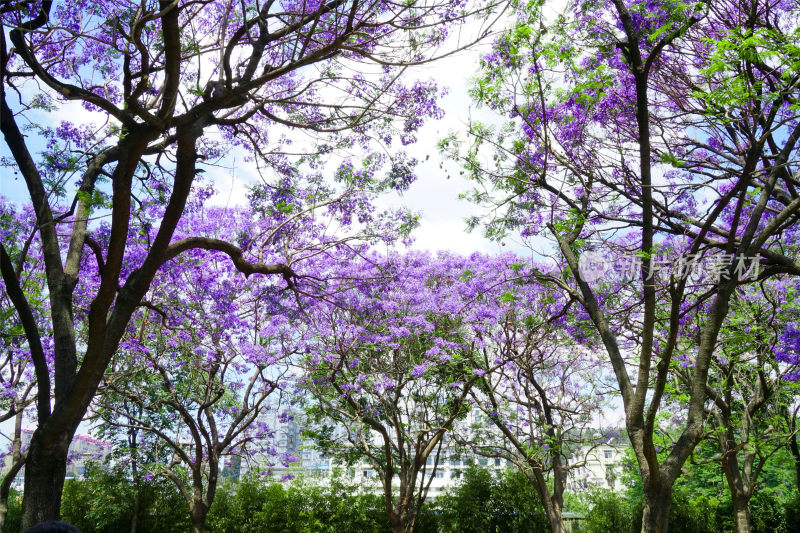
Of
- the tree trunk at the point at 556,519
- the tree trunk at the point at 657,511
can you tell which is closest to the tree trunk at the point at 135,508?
the tree trunk at the point at 556,519

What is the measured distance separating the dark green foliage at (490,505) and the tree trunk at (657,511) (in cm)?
769

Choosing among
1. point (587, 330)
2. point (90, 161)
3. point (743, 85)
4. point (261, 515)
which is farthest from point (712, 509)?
point (90, 161)

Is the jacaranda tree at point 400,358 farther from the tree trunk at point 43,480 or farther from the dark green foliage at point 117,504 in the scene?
the tree trunk at point 43,480

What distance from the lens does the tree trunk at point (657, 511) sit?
4191 millimetres

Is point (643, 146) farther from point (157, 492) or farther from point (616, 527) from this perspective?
point (157, 492)

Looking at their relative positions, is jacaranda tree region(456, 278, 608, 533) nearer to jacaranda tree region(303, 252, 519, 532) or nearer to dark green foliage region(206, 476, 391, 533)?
jacaranda tree region(303, 252, 519, 532)

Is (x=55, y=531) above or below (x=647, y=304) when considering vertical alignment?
Answer: below

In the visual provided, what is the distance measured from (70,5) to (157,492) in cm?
912

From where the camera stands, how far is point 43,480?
3.57 m

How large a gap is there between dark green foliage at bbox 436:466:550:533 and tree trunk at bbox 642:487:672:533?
7.69 m

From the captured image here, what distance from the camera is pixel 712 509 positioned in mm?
11797

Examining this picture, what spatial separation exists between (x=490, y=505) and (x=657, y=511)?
788 cm

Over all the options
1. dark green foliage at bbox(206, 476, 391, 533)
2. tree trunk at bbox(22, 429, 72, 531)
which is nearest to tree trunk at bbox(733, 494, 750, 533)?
dark green foliage at bbox(206, 476, 391, 533)

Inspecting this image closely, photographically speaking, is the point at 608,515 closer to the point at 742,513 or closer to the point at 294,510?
the point at 742,513
